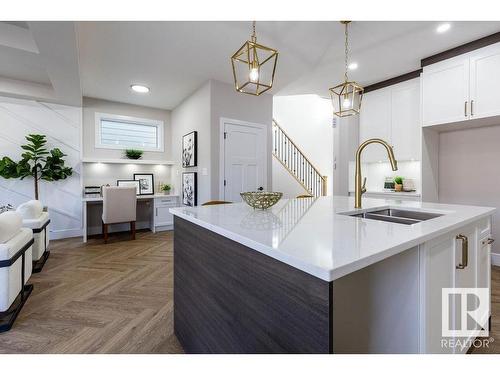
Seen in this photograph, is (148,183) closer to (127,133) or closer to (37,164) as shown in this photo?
(127,133)

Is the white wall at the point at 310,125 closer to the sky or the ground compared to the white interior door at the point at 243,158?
closer to the sky

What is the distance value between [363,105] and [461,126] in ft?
5.07

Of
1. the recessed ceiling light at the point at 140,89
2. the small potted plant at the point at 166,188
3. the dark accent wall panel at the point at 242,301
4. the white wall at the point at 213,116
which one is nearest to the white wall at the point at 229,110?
the white wall at the point at 213,116

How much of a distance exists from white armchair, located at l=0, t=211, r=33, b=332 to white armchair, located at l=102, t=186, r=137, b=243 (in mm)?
A: 1928

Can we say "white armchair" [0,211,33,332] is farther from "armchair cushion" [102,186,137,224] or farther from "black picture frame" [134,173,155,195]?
"black picture frame" [134,173,155,195]

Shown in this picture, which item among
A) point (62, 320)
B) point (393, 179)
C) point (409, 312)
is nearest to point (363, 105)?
point (393, 179)

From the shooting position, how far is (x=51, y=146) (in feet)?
14.9

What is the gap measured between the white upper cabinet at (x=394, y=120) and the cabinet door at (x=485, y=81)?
0.77 meters

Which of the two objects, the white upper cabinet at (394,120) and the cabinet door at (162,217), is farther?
the cabinet door at (162,217)

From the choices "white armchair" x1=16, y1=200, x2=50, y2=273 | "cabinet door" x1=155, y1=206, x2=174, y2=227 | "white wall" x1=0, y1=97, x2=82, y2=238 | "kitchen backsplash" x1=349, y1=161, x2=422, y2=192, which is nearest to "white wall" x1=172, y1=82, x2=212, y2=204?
"cabinet door" x1=155, y1=206, x2=174, y2=227

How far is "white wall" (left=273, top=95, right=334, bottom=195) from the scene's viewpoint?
6.69 meters

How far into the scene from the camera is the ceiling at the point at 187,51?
103 inches

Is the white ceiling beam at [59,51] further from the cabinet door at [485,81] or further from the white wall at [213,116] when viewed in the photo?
the cabinet door at [485,81]

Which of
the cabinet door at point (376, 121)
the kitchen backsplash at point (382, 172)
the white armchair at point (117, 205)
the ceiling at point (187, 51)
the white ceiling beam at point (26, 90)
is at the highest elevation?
the ceiling at point (187, 51)
